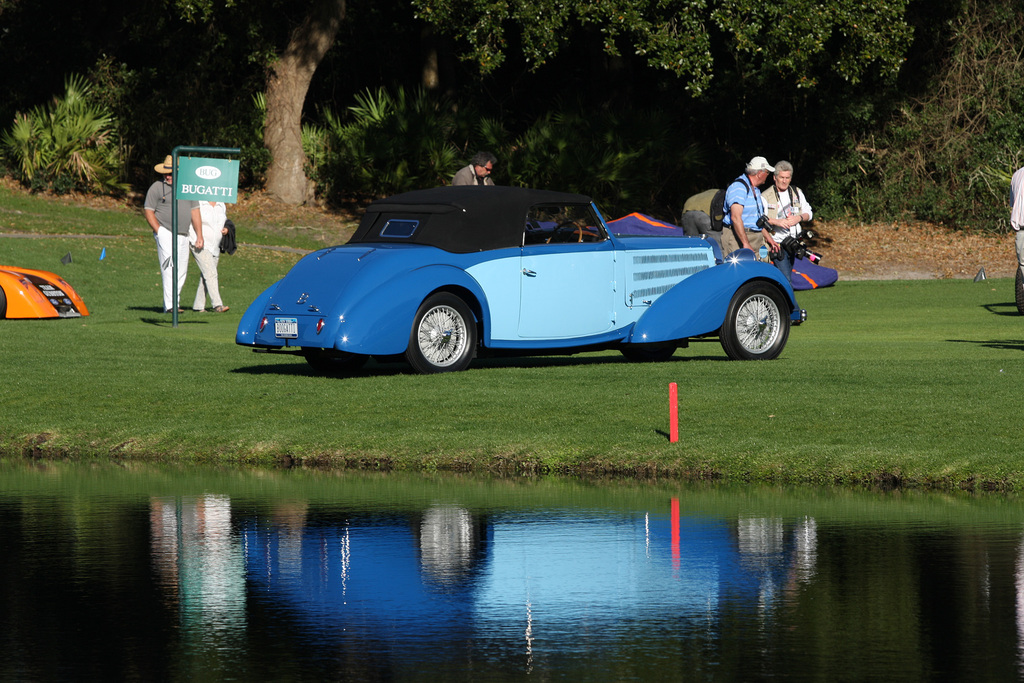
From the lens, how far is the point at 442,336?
13.6 metres

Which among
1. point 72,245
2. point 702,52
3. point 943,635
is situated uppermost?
point 702,52

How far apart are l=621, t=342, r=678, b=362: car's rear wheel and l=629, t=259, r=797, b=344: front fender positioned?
0.77 m

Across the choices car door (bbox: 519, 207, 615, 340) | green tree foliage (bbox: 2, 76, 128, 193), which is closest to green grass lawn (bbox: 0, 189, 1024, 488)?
car door (bbox: 519, 207, 615, 340)

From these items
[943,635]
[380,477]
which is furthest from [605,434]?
[943,635]

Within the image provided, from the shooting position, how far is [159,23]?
124 ft

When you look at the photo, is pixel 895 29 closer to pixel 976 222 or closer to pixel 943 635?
pixel 976 222

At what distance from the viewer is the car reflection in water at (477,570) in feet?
19.4

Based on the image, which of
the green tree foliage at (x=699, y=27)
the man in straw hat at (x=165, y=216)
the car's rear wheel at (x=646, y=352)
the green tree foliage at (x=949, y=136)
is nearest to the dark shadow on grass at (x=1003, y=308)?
the car's rear wheel at (x=646, y=352)

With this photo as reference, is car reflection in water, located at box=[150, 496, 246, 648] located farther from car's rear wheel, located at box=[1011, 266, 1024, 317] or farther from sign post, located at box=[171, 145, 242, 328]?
car's rear wheel, located at box=[1011, 266, 1024, 317]

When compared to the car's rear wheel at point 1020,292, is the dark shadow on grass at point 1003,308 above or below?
below

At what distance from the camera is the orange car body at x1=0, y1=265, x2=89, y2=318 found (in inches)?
768

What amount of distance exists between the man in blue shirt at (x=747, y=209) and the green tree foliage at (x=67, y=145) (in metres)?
22.0

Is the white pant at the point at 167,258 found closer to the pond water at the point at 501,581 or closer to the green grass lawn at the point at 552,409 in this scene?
the green grass lawn at the point at 552,409

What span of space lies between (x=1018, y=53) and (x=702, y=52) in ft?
37.3
